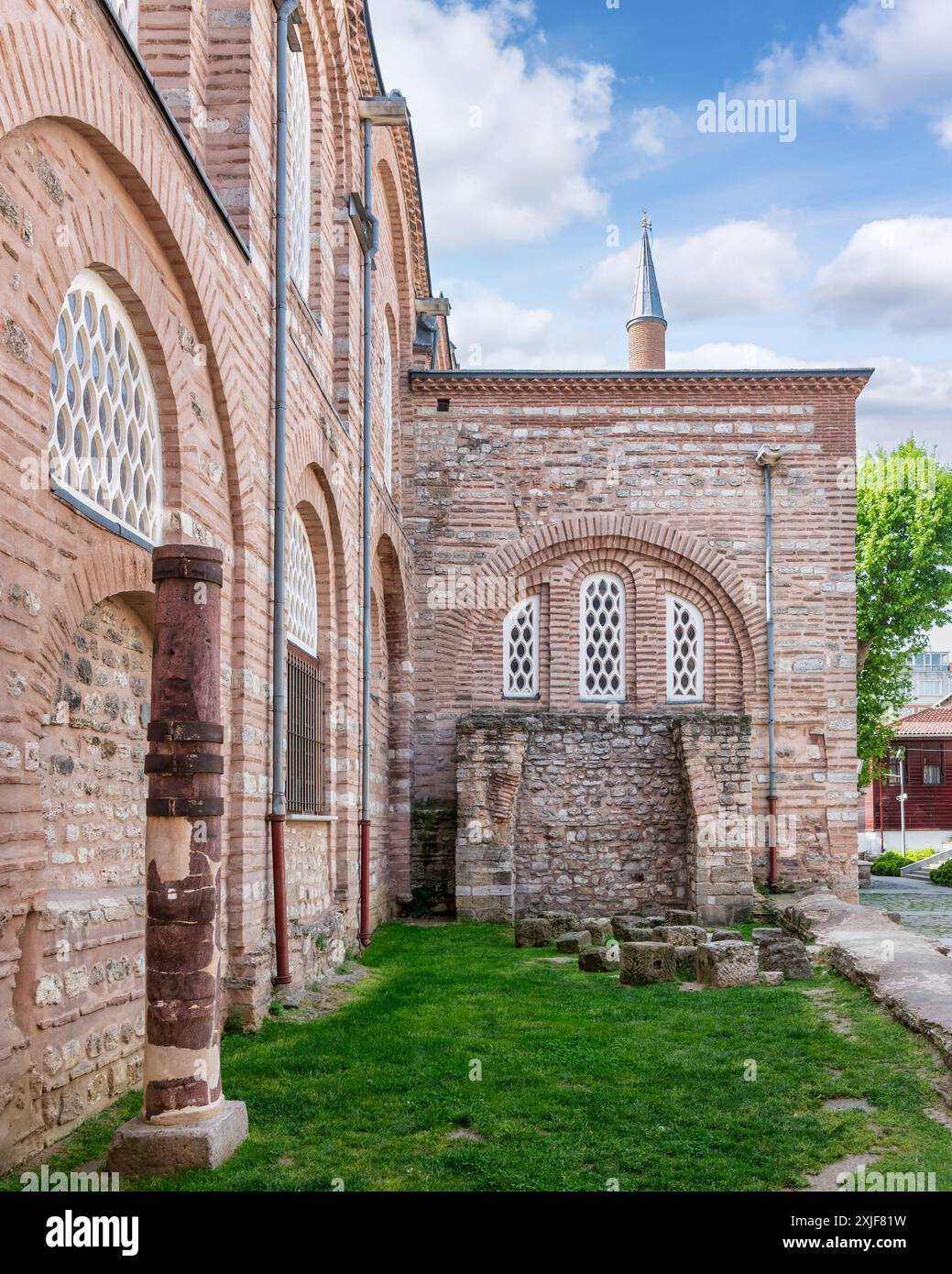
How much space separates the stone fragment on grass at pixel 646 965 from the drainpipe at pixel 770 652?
7032 mm

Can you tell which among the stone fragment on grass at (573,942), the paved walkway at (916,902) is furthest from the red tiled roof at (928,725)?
the stone fragment on grass at (573,942)

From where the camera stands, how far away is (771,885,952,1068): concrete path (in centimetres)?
664

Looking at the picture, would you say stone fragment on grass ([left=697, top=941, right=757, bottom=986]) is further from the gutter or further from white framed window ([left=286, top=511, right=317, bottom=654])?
the gutter

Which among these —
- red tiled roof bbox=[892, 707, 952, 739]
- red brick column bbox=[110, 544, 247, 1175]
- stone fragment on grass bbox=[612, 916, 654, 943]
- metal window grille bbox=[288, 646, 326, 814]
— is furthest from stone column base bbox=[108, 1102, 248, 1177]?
red tiled roof bbox=[892, 707, 952, 739]

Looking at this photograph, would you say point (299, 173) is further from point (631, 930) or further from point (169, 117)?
point (631, 930)

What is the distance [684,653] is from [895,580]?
34.9 ft

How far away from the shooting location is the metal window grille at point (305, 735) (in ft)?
29.8

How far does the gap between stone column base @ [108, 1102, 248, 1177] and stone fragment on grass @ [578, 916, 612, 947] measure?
23.8 feet

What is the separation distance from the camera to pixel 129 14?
261 inches

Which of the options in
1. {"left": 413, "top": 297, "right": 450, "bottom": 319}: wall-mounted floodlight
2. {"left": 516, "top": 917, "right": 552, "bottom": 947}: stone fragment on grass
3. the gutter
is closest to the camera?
the gutter

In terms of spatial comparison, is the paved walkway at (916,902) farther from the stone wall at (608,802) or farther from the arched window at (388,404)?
the arched window at (388,404)

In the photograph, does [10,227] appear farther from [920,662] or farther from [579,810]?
[920,662]
